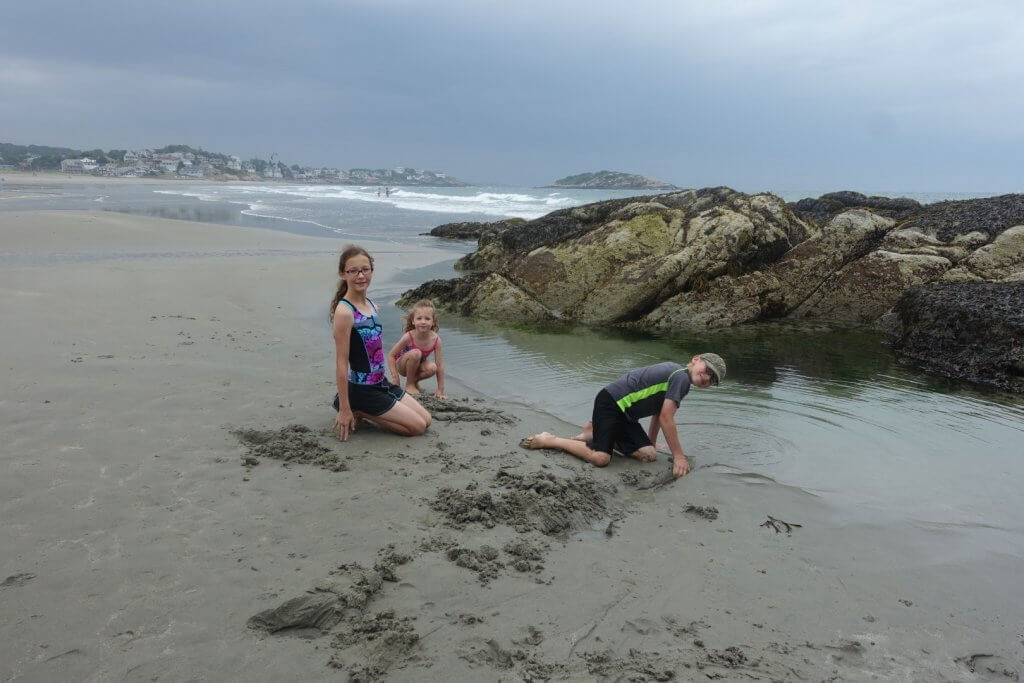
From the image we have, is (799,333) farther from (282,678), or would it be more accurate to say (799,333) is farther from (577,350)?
(282,678)

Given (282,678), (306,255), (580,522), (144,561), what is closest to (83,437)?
(144,561)

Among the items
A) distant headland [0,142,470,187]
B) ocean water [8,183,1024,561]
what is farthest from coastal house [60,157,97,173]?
ocean water [8,183,1024,561]

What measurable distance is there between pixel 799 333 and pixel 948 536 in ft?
21.5

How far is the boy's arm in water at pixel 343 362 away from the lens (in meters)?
4.86

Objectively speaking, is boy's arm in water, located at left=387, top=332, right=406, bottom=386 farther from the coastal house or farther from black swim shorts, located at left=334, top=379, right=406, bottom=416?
the coastal house

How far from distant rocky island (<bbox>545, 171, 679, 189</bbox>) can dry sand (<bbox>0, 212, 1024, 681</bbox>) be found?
335 feet

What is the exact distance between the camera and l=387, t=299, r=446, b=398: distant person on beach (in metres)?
6.61

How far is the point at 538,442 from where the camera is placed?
211 inches

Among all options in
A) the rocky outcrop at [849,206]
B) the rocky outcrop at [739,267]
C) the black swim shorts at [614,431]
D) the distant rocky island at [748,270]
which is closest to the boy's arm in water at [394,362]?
the black swim shorts at [614,431]

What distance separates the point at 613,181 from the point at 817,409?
117m

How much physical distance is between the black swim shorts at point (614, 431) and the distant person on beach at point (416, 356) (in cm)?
189

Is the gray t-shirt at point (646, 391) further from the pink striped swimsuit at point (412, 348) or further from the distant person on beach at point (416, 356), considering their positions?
the pink striped swimsuit at point (412, 348)

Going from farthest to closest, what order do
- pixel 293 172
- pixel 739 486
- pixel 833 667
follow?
pixel 293 172, pixel 739 486, pixel 833 667

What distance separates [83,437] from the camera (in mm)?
4496
